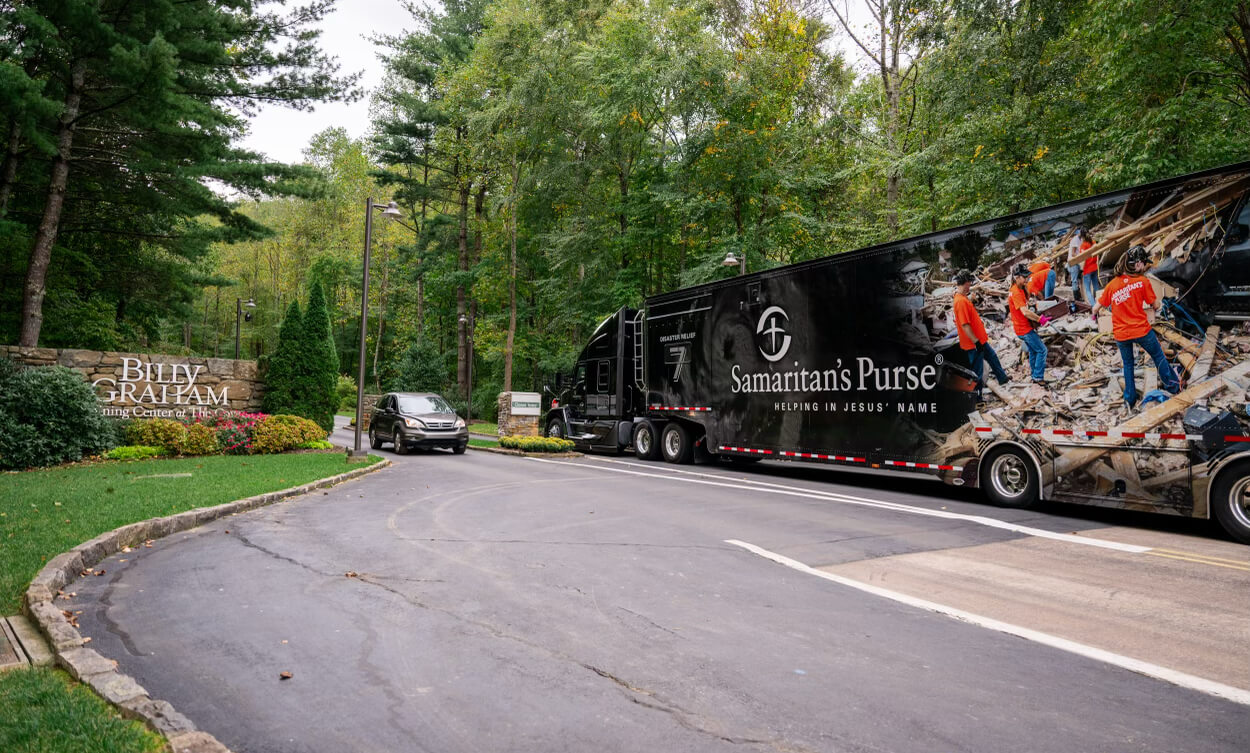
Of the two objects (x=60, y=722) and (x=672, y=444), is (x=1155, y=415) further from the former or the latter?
(x=672, y=444)

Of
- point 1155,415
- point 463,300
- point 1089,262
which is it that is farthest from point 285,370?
point 1155,415

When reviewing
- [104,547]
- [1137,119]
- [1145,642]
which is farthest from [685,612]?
[1137,119]

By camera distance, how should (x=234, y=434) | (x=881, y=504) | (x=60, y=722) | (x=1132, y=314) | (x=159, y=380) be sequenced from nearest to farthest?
(x=60, y=722) < (x=1132, y=314) < (x=881, y=504) < (x=234, y=434) < (x=159, y=380)

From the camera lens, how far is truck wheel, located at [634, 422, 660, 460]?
19.7 metres

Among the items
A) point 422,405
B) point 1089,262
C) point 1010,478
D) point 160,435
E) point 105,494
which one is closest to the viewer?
point 1089,262

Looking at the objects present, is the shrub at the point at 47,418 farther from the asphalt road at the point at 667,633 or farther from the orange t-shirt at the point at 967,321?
the orange t-shirt at the point at 967,321

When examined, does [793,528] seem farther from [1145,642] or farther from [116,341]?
[116,341]

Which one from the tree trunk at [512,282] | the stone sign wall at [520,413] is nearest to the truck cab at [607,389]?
the stone sign wall at [520,413]

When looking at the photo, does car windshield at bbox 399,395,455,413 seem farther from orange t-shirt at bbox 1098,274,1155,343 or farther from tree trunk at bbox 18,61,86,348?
orange t-shirt at bbox 1098,274,1155,343

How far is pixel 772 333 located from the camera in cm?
1488

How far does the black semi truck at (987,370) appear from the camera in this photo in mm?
8359

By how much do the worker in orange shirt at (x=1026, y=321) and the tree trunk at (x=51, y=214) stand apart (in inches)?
811

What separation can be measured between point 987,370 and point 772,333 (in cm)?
477

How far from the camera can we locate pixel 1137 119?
15.2 m
